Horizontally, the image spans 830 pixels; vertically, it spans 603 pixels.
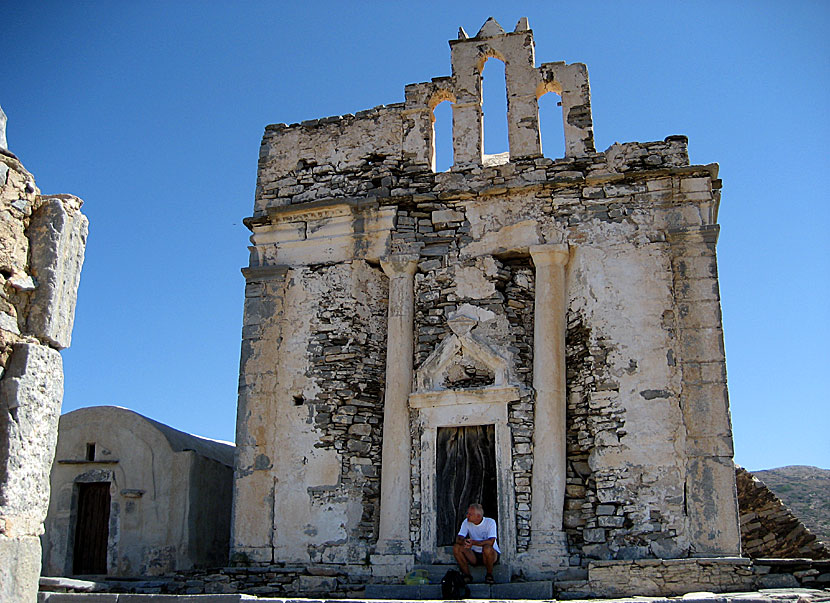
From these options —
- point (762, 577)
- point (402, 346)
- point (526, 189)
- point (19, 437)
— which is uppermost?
point (526, 189)

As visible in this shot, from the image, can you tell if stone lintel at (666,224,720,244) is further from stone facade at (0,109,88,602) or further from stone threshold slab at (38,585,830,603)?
stone facade at (0,109,88,602)

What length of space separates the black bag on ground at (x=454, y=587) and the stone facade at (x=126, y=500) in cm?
466

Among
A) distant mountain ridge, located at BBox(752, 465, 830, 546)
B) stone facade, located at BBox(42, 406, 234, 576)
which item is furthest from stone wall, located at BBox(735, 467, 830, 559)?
stone facade, located at BBox(42, 406, 234, 576)

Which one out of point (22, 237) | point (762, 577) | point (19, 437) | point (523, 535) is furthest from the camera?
point (523, 535)

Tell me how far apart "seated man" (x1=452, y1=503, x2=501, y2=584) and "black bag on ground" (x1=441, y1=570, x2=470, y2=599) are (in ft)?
1.80

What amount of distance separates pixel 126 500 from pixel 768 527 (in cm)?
966

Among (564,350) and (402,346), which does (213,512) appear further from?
(564,350)

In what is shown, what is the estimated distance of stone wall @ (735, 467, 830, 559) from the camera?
41.5ft

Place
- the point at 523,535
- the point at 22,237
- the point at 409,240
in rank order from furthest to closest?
1. the point at 409,240
2. the point at 523,535
3. the point at 22,237

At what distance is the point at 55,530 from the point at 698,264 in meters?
9.81

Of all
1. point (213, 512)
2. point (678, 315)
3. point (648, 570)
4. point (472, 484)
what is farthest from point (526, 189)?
point (213, 512)

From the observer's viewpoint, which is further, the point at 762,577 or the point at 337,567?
the point at 337,567

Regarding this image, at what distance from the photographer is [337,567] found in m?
11.0

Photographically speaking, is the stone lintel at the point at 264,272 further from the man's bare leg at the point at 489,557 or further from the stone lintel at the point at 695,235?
the stone lintel at the point at 695,235
